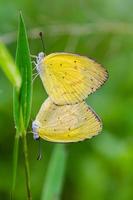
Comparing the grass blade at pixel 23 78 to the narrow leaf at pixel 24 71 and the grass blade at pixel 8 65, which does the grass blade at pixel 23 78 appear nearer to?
the narrow leaf at pixel 24 71

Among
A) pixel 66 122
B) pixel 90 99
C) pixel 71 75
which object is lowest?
pixel 66 122

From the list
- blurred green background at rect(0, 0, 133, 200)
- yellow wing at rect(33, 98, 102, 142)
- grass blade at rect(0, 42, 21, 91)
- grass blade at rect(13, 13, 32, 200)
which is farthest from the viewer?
blurred green background at rect(0, 0, 133, 200)

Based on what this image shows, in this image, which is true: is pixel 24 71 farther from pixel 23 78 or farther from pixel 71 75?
pixel 71 75

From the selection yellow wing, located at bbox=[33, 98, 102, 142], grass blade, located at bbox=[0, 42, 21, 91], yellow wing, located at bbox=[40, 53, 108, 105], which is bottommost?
yellow wing, located at bbox=[33, 98, 102, 142]

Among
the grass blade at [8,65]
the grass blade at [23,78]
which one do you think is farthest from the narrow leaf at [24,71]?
the grass blade at [8,65]

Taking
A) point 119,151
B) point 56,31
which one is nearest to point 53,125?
point 119,151

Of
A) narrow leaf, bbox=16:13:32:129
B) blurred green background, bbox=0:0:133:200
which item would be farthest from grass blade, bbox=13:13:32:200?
blurred green background, bbox=0:0:133:200

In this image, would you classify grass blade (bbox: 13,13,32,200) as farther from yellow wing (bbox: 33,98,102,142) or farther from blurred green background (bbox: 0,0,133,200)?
blurred green background (bbox: 0,0,133,200)

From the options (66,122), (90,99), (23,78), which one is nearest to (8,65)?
(23,78)

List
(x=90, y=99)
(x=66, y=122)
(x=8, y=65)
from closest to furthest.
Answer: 1. (x=8, y=65)
2. (x=66, y=122)
3. (x=90, y=99)
